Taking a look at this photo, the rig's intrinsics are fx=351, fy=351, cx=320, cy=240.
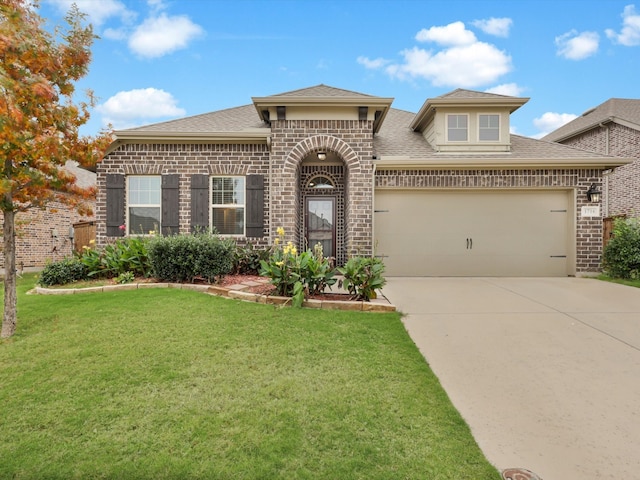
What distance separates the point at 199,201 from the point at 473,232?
7.27 meters

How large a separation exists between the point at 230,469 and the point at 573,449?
2.23 m

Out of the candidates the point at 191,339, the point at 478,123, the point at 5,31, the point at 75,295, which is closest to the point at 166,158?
the point at 75,295

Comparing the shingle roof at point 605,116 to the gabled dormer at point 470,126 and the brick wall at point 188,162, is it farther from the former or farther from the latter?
the brick wall at point 188,162

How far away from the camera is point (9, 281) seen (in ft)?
15.3

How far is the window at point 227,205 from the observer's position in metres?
9.34

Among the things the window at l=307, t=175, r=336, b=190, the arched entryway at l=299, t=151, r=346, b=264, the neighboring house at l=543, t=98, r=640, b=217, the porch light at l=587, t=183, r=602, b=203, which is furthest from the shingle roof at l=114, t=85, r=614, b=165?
the neighboring house at l=543, t=98, r=640, b=217

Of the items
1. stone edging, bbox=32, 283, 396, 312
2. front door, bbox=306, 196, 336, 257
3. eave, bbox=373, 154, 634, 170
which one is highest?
eave, bbox=373, 154, 634, 170

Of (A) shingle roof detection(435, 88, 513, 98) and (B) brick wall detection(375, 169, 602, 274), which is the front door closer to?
(B) brick wall detection(375, 169, 602, 274)

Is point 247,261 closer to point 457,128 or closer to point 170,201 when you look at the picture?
point 170,201

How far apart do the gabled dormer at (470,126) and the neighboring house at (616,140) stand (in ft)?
17.8

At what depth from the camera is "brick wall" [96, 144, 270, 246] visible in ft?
30.3

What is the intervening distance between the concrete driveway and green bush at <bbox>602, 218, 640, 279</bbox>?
2.43m

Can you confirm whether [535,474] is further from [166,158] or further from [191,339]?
[166,158]

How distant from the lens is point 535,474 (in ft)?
6.89
